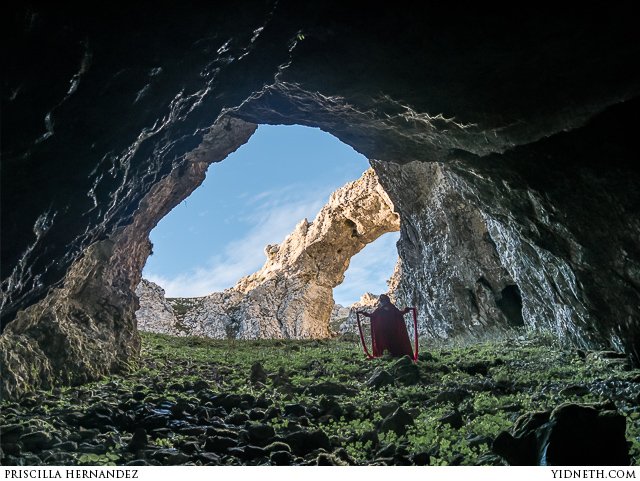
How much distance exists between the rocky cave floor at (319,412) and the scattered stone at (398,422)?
0.02 meters

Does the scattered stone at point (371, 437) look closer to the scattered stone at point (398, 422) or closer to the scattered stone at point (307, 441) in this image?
the scattered stone at point (398, 422)

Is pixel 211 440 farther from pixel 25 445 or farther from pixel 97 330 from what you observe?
pixel 97 330

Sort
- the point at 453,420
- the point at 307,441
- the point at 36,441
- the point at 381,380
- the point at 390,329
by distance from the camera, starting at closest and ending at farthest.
Answer: 1. the point at 36,441
2. the point at 307,441
3. the point at 453,420
4. the point at 381,380
5. the point at 390,329

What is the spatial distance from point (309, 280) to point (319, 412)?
29636 millimetres

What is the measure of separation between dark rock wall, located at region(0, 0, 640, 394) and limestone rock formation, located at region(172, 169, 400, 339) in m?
23.5

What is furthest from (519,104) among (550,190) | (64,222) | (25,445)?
(25,445)

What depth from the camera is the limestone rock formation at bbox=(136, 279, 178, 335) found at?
3531 centimetres

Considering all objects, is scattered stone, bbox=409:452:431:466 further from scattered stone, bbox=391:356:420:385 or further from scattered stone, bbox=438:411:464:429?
scattered stone, bbox=391:356:420:385

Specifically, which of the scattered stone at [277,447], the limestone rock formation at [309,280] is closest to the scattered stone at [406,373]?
the scattered stone at [277,447]

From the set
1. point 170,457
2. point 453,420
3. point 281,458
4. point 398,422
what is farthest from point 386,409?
point 170,457

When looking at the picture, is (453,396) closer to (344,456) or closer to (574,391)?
(574,391)

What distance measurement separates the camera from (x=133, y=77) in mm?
5855

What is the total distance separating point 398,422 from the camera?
23.5ft

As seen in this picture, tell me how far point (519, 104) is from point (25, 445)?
800 centimetres
